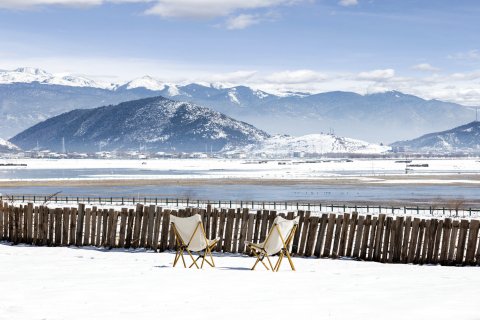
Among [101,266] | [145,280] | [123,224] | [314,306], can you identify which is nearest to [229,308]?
[314,306]

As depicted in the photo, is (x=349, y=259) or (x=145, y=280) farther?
(x=349, y=259)

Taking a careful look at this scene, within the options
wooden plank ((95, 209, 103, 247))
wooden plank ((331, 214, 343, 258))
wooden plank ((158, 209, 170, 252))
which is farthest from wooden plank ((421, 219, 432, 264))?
wooden plank ((95, 209, 103, 247))

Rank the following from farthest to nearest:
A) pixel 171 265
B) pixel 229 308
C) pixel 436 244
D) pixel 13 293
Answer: pixel 436 244
pixel 171 265
pixel 13 293
pixel 229 308

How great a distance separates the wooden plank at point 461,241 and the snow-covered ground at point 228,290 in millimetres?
750

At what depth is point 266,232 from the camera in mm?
21328

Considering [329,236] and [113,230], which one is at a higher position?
[329,236]

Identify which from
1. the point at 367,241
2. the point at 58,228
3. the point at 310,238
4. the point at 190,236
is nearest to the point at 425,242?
the point at 367,241

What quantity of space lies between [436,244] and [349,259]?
2.19 m

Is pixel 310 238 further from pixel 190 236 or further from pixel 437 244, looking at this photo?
pixel 190 236

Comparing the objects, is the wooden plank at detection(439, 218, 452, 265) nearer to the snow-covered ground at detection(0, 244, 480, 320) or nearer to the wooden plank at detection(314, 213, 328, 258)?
the snow-covered ground at detection(0, 244, 480, 320)

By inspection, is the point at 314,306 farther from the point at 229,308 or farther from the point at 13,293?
the point at 13,293

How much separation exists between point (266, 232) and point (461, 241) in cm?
503

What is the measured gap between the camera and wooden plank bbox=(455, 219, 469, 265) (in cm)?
1931

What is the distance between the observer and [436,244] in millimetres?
19703
